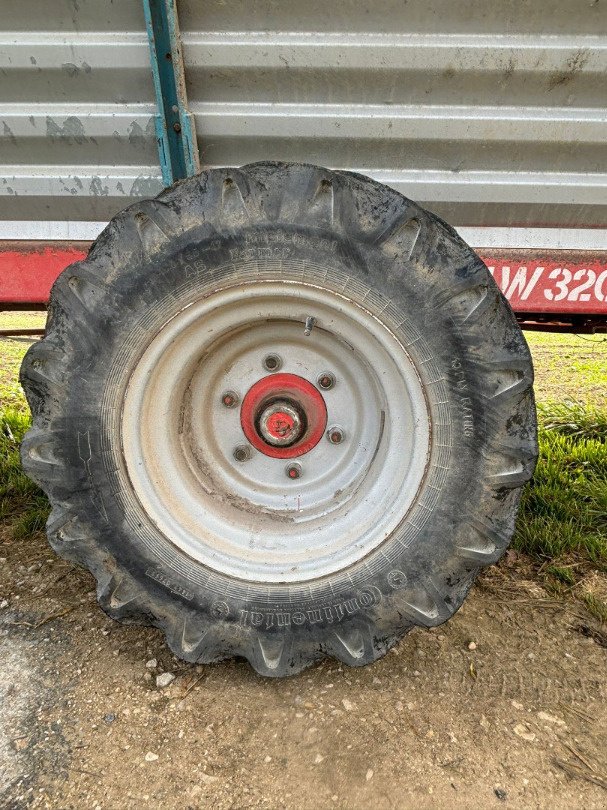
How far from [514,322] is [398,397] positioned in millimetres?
383

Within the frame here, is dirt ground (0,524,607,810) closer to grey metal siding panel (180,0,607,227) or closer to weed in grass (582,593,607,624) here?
weed in grass (582,593,607,624)

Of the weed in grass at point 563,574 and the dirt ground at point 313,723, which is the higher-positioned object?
the weed in grass at point 563,574

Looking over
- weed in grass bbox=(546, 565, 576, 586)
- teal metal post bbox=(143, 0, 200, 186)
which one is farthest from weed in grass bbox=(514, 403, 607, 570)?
teal metal post bbox=(143, 0, 200, 186)

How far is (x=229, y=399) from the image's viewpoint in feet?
6.18

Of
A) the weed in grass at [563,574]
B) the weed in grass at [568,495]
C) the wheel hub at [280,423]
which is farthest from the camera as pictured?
the weed in grass at [568,495]

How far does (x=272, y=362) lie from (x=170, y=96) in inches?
34.4

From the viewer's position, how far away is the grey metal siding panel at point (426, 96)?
167 centimetres

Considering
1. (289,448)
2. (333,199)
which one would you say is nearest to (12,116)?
(333,199)

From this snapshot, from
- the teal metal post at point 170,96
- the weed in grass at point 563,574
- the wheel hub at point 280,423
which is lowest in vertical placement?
the weed in grass at point 563,574

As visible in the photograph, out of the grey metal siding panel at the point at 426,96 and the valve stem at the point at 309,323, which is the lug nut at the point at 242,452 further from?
the grey metal siding panel at the point at 426,96

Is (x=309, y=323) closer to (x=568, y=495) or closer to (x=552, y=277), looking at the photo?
(x=552, y=277)

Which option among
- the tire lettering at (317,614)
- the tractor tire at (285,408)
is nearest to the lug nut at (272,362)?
the tractor tire at (285,408)

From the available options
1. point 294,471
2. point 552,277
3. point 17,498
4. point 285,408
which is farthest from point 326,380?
point 17,498

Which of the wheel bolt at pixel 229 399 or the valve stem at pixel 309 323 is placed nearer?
the valve stem at pixel 309 323
